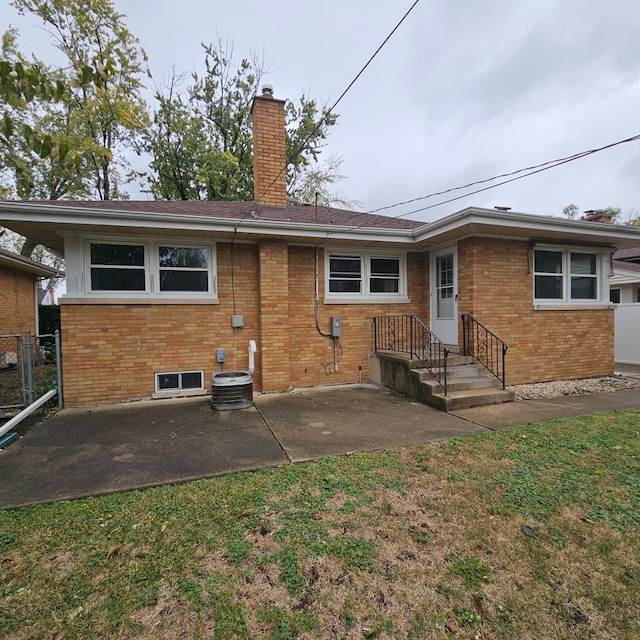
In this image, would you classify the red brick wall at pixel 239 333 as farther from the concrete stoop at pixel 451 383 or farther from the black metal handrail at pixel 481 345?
the black metal handrail at pixel 481 345

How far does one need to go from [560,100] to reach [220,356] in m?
8.87

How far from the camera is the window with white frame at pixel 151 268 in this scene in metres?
6.24

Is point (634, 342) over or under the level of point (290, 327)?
under

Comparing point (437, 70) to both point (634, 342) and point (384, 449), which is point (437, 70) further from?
point (634, 342)

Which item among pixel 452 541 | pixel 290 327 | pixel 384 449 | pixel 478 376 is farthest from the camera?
pixel 290 327

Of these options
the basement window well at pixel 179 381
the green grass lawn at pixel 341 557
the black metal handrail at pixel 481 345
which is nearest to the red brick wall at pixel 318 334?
the black metal handrail at pixel 481 345

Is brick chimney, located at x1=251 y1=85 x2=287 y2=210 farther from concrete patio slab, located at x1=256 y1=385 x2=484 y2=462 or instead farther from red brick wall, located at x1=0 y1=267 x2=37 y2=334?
red brick wall, located at x1=0 y1=267 x2=37 y2=334

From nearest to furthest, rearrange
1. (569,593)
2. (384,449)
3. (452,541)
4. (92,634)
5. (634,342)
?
(92,634) < (569,593) < (452,541) < (384,449) < (634,342)

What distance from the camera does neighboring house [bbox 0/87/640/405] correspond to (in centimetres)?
609

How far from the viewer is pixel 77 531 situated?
2.54 meters

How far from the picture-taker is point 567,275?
7.78 meters

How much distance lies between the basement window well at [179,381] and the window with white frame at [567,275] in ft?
23.5

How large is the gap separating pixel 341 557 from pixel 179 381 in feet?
17.0

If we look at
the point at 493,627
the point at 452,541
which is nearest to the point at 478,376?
the point at 452,541
